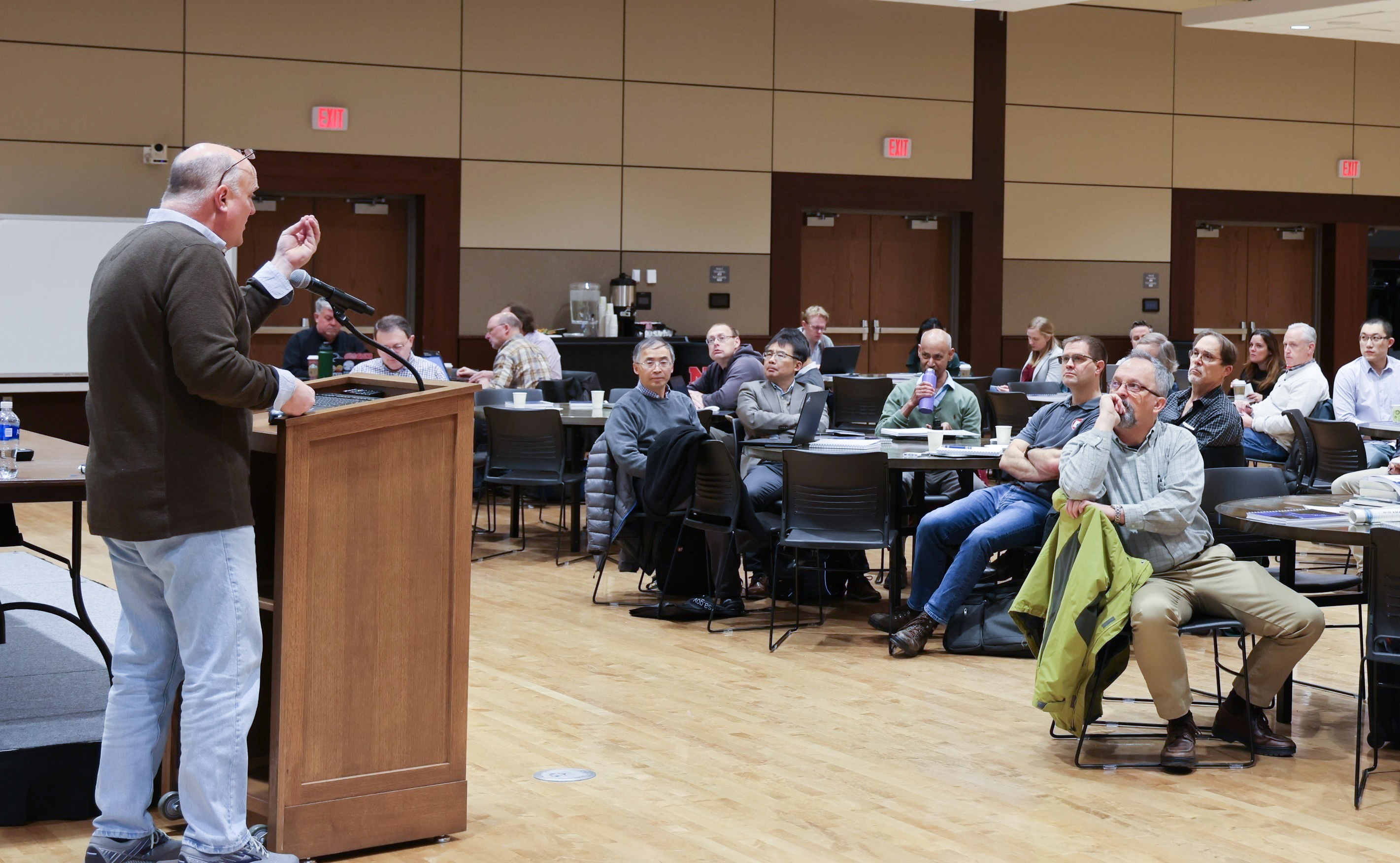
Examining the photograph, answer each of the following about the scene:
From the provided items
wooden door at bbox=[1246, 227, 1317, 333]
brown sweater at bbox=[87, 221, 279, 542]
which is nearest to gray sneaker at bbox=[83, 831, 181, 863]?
brown sweater at bbox=[87, 221, 279, 542]

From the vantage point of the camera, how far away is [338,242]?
462 inches

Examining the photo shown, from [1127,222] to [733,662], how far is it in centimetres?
960

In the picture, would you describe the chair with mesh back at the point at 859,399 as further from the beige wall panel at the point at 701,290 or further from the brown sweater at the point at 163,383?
the brown sweater at the point at 163,383

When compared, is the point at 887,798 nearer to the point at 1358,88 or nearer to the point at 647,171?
the point at 647,171

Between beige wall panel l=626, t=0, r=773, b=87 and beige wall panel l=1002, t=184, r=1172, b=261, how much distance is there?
268 cm

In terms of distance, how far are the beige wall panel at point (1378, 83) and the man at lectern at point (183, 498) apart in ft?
45.8

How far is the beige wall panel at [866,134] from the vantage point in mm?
12688

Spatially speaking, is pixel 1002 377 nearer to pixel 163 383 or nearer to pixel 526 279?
pixel 526 279

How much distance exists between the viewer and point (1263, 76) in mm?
14281

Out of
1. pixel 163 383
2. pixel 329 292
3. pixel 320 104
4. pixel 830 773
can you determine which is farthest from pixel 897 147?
pixel 163 383

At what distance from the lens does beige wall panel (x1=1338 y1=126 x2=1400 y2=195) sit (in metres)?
14.7

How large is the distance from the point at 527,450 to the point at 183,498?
16.2 feet

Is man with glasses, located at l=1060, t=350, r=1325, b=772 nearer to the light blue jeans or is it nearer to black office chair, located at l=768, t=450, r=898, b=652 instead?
black office chair, located at l=768, t=450, r=898, b=652

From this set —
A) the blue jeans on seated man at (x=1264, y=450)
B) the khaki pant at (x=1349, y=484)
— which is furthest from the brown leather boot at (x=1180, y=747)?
the blue jeans on seated man at (x=1264, y=450)
